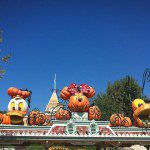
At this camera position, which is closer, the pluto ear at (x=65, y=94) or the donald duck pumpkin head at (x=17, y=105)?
the donald duck pumpkin head at (x=17, y=105)

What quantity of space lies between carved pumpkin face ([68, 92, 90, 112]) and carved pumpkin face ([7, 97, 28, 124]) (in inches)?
188

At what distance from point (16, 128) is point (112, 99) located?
36.5 metres

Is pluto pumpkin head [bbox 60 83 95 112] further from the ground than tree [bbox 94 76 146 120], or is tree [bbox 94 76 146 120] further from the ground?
tree [bbox 94 76 146 120]

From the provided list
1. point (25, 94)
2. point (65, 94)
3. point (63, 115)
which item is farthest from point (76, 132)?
point (25, 94)

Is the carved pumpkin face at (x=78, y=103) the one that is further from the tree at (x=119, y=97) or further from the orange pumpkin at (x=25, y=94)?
the tree at (x=119, y=97)

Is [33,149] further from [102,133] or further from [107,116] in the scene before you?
[107,116]

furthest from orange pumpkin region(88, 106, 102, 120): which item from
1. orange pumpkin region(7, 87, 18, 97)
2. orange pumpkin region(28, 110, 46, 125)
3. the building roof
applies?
orange pumpkin region(7, 87, 18, 97)

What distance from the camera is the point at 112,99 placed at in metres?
63.7

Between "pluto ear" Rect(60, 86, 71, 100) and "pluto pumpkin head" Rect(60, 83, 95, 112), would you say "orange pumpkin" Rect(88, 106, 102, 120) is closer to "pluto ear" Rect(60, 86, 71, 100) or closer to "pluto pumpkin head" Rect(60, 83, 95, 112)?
"pluto pumpkin head" Rect(60, 83, 95, 112)

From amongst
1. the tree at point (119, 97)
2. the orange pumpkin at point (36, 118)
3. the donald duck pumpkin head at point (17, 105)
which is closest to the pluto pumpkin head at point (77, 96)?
the orange pumpkin at point (36, 118)

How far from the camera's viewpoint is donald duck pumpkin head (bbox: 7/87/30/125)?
3069 centimetres

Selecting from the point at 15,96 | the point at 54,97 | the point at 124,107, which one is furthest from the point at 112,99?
the point at 15,96

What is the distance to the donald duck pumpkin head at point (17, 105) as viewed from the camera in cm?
3069

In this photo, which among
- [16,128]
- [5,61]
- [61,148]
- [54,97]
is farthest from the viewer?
[54,97]
